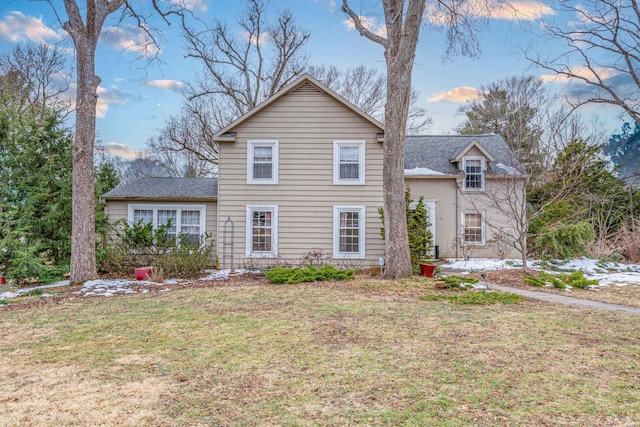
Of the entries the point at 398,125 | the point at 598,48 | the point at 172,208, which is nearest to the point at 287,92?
the point at 398,125

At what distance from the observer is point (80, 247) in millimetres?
10438

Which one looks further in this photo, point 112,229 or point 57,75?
point 57,75

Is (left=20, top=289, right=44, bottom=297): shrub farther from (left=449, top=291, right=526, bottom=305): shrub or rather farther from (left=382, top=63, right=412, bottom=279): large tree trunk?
(left=449, top=291, right=526, bottom=305): shrub

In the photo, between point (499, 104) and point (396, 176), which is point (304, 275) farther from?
point (499, 104)

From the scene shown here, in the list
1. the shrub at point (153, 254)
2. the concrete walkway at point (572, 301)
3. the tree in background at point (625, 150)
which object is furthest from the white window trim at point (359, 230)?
the tree in background at point (625, 150)

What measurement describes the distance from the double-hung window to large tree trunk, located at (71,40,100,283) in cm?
1327

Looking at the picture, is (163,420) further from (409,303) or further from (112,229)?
(112,229)

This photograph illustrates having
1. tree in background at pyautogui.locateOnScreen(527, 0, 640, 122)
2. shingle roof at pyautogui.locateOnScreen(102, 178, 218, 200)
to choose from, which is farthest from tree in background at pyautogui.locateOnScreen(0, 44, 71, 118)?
tree in background at pyautogui.locateOnScreen(527, 0, 640, 122)

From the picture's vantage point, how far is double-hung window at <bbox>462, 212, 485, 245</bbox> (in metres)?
16.0

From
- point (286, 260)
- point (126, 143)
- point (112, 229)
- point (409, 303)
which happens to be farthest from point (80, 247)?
point (126, 143)

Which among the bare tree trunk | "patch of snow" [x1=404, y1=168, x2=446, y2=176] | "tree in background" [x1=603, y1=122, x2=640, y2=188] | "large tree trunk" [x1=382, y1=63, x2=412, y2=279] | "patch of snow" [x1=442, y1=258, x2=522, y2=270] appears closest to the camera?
the bare tree trunk

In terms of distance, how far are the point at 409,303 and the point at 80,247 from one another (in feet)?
28.4

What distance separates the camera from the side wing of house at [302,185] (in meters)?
13.4

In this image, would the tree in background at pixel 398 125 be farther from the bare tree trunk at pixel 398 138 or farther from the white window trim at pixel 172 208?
the white window trim at pixel 172 208
